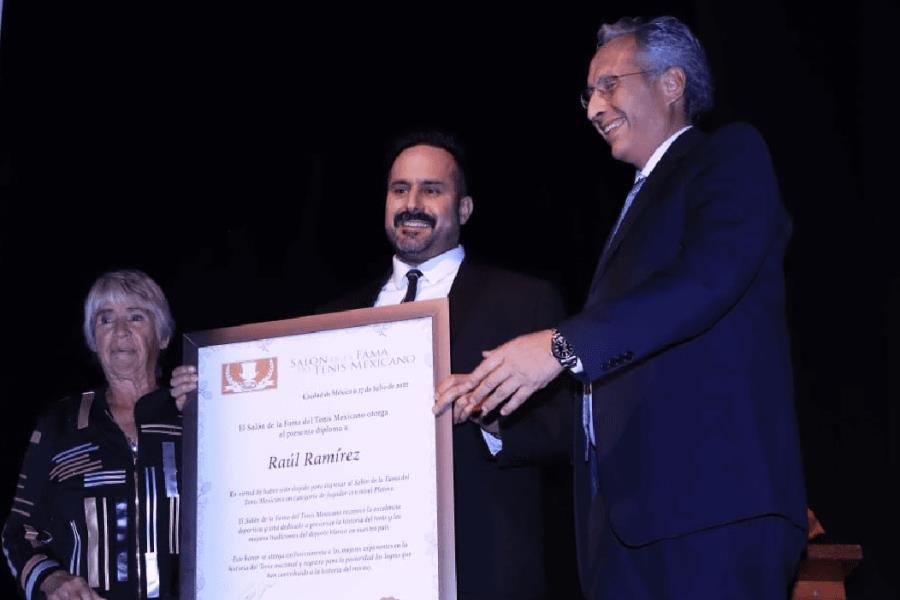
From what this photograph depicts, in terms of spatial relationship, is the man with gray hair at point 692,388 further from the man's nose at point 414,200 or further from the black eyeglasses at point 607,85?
the man's nose at point 414,200

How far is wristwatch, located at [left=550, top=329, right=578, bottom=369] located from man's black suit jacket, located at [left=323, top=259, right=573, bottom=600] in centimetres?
77

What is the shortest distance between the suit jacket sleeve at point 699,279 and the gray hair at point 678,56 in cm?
46

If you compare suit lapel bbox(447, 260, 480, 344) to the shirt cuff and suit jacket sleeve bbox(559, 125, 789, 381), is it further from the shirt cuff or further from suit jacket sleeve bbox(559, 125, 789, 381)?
suit jacket sleeve bbox(559, 125, 789, 381)

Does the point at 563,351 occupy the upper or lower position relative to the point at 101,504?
upper

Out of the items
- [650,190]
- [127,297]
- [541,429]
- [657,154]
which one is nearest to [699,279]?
[650,190]

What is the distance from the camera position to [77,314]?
410 centimetres

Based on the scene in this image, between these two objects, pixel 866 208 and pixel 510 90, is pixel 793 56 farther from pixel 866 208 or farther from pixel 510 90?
pixel 510 90

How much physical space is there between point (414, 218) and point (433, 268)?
0.16 metres

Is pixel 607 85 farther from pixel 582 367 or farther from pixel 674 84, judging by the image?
pixel 582 367

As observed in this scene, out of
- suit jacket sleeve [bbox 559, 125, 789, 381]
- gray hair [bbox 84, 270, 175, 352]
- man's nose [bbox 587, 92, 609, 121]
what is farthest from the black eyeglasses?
gray hair [bbox 84, 270, 175, 352]

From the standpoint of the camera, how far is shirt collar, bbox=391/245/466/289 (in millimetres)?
3189

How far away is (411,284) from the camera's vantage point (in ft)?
10.3

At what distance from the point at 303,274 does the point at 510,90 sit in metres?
1.08

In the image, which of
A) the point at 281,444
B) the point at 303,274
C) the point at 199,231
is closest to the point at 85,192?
the point at 199,231
